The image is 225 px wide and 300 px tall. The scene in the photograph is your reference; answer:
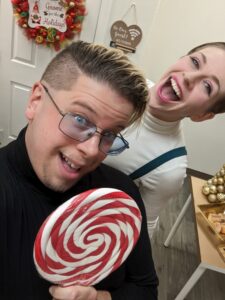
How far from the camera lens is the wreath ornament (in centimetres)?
222

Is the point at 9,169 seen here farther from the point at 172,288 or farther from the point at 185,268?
the point at 185,268

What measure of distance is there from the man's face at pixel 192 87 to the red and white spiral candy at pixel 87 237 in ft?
1.68

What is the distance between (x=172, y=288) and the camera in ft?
7.14

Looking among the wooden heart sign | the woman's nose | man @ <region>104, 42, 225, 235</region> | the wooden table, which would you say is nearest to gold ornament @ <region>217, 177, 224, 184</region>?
the wooden table

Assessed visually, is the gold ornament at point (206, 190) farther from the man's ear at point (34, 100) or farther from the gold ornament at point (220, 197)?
the man's ear at point (34, 100)

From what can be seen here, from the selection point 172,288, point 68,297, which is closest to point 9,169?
point 68,297

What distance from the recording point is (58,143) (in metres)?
0.74

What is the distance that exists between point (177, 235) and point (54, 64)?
2.31 m

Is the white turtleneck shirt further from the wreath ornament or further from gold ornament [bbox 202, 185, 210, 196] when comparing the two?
the wreath ornament

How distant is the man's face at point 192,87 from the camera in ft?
3.57

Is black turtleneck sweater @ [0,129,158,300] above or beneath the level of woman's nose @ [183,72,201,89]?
beneath

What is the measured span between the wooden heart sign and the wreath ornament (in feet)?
0.95

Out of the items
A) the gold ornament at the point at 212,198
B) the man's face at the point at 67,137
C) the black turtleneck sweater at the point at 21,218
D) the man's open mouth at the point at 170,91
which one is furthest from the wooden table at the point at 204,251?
the man's face at the point at 67,137

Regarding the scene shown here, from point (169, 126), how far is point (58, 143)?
52 cm
